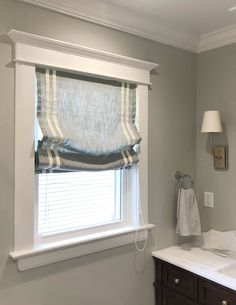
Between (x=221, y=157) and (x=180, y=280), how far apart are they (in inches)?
39.3

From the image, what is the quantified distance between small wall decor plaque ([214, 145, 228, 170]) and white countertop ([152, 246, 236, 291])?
69 centimetres

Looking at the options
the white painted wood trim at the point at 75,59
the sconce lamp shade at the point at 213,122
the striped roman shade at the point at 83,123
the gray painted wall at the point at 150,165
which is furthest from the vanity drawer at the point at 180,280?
the white painted wood trim at the point at 75,59

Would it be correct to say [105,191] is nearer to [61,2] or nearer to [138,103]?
[138,103]

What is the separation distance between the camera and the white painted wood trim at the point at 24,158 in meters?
1.71

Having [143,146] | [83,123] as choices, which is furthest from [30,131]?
[143,146]

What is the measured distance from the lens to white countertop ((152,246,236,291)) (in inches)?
76.2

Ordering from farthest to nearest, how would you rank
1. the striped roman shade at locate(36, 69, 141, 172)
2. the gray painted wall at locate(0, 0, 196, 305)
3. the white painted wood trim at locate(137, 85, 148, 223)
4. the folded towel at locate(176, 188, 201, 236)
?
the folded towel at locate(176, 188, 201, 236)
the white painted wood trim at locate(137, 85, 148, 223)
the striped roman shade at locate(36, 69, 141, 172)
the gray painted wall at locate(0, 0, 196, 305)

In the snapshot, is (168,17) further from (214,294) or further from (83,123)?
(214,294)

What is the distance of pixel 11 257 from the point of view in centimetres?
169

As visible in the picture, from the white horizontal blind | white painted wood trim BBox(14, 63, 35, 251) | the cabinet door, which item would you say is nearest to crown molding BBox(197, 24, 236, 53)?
the white horizontal blind

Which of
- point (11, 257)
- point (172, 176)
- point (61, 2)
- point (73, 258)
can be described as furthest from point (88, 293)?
point (61, 2)

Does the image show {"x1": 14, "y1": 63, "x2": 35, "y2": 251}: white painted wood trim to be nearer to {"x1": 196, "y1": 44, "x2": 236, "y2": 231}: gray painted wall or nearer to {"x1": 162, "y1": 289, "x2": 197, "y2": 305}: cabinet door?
{"x1": 162, "y1": 289, "x2": 197, "y2": 305}: cabinet door

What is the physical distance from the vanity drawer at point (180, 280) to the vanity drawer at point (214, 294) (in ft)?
0.19

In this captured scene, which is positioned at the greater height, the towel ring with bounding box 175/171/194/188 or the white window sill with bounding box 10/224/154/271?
the towel ring with bounding box 175/171/194/188
